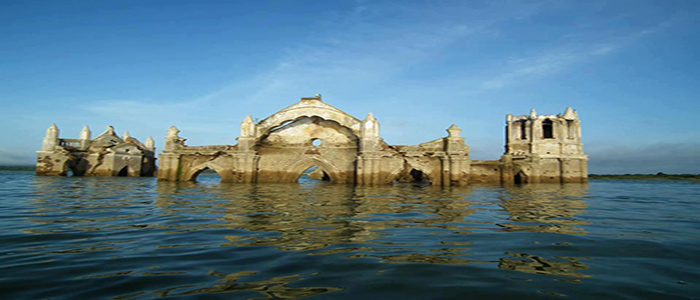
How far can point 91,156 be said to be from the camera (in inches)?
1265

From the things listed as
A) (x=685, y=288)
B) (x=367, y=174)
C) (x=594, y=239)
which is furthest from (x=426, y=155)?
(x=685, y=288)

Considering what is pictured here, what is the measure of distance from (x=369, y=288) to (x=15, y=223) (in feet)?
21.2

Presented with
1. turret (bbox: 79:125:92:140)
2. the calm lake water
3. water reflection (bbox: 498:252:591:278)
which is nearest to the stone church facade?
turret (bbox: 79:125:92:140)

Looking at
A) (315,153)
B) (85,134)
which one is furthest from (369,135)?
(85,134)

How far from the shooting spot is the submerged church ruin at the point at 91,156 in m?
30.6

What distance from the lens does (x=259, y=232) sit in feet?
17.8

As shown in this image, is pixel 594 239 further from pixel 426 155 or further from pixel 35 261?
pixel 426 155

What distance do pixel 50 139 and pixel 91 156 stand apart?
347 centimetres

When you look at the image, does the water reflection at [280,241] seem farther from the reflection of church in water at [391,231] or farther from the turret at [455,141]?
the turret at [455,141]

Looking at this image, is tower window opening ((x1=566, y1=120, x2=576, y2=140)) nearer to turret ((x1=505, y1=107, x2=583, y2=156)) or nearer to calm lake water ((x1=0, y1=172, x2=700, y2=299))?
turret ((x1=505, y1=107, x2=583, y2=156))

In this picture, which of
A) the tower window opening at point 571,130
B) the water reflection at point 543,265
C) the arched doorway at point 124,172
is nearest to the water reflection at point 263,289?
the water reflection at point 543,265

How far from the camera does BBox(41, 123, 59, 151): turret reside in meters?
31.0

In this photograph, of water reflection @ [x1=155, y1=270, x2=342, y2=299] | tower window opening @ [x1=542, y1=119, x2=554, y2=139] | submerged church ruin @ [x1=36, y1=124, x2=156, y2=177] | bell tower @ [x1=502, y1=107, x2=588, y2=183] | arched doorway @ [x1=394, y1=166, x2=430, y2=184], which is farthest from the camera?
tower window opening @ [x1=542, y1=119, x2=554, y2=139]

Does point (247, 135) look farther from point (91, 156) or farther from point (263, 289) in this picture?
point (263, 289)
